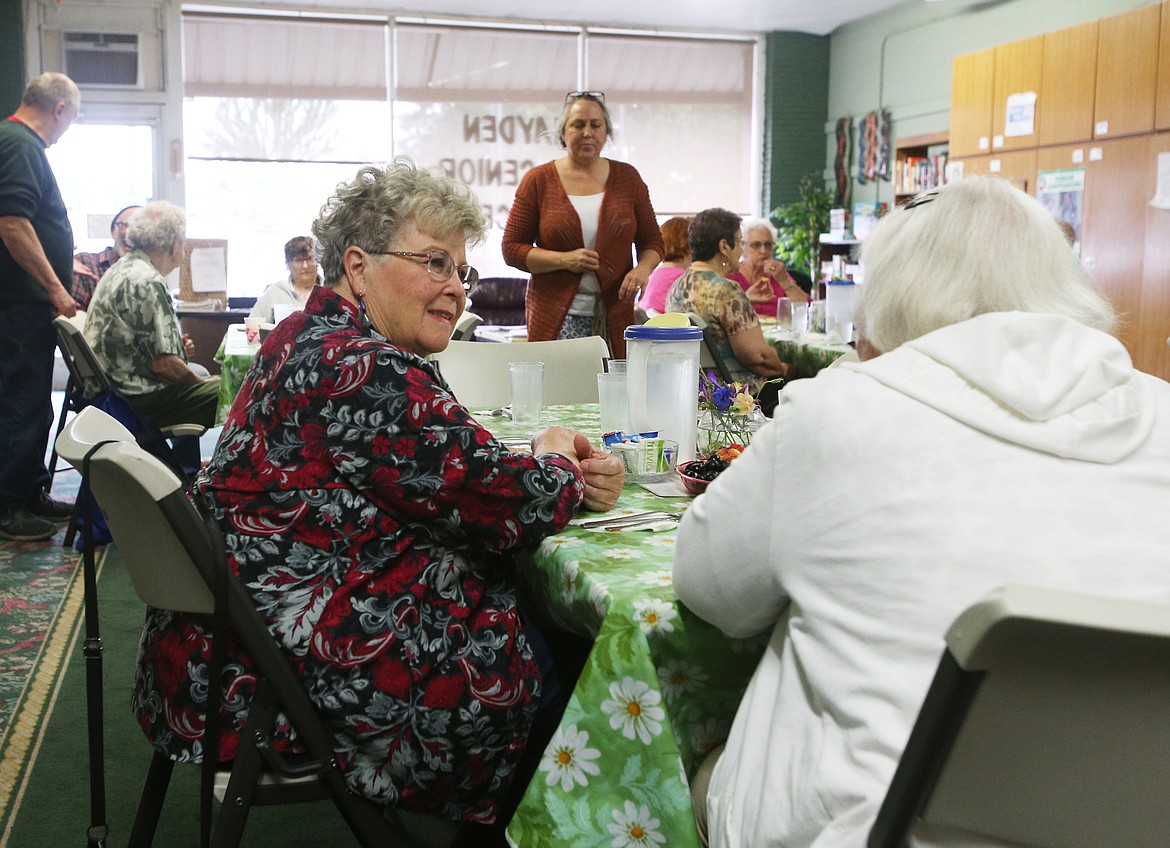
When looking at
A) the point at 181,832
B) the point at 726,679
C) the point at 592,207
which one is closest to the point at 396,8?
the point at 592,207

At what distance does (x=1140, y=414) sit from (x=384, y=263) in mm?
1099

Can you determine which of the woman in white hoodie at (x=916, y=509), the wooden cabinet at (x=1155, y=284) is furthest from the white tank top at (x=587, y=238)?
the wooden cabinet at (x=1155, y=284)

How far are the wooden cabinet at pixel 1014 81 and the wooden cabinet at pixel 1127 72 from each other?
46 cm

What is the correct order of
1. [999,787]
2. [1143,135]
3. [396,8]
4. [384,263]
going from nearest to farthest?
1. [999,787]
2. [384,263]
3. [1143,135]
4. [396,8]

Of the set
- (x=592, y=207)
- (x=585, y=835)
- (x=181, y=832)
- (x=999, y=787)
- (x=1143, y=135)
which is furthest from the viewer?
(x=1143, y=135)

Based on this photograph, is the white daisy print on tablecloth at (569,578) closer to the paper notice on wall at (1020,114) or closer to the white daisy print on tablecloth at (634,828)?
the white daisy print on tablecloth at (634,828)

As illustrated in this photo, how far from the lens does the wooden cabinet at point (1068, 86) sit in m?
6.15

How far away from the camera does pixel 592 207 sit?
4.27 metres

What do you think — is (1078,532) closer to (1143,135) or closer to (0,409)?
(0,409)

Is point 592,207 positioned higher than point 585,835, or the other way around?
point 592,207

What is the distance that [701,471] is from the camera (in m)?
1.83

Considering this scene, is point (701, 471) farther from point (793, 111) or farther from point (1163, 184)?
point (793, 111)

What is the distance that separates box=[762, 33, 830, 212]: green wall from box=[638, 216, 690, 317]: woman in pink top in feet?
15.9

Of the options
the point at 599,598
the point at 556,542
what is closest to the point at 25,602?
the point at 556,542
